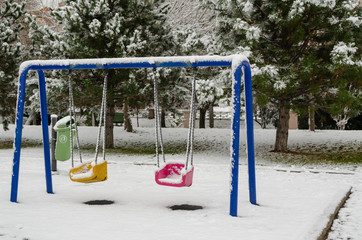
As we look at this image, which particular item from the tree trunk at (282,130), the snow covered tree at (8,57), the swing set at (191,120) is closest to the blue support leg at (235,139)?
the swing set at (191,120)

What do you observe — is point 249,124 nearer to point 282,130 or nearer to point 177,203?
point 177,203

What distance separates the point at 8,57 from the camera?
1339 cm

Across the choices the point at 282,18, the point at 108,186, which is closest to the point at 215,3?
the point at 282,18

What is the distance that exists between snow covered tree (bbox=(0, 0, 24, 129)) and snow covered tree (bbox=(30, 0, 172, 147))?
33.9 inches

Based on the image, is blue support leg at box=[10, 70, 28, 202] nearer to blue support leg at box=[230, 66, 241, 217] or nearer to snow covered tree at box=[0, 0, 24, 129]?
blue support leg at box=[230, 66, 241, 217]

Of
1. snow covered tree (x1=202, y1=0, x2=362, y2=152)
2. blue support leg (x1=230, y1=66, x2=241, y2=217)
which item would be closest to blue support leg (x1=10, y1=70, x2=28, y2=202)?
blue support leg (x1=230, y1=66, x2=241, y2=217)

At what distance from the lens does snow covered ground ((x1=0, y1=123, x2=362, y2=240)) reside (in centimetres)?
430

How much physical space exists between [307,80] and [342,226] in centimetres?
709

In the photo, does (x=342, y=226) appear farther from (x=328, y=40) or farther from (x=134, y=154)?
(x=134, y=154)

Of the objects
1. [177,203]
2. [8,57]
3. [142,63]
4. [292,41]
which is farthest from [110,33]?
[177,203]

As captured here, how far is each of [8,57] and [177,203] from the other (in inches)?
388

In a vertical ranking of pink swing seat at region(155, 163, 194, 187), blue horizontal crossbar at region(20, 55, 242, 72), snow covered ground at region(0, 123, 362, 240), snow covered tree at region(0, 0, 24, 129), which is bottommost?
snow covered ground at region(0, 123, 362, 240)

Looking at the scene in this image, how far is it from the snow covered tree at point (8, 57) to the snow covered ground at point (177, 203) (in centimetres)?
486

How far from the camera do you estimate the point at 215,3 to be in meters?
12.0
